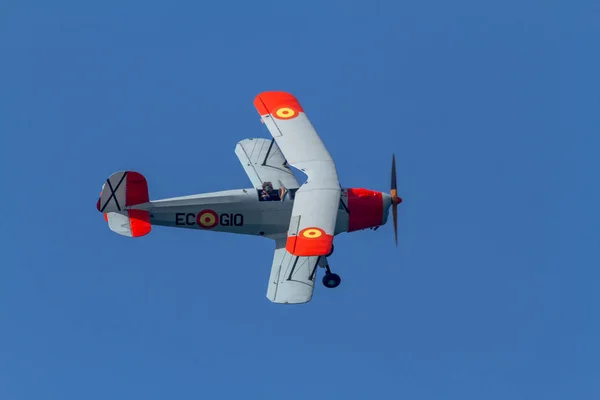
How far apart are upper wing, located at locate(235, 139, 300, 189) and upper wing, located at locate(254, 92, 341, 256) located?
2.98 feet

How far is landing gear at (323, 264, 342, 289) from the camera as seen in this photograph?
41.8 m

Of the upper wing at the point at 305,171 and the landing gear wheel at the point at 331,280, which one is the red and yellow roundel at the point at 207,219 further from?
the landing gear wheel at the point at 331,280

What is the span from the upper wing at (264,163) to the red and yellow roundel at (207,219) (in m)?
1.48

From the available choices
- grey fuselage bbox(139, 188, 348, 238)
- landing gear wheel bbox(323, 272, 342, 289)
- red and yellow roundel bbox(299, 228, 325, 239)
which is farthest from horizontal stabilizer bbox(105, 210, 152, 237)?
red and yellow roundel bbox(299, 228, 325, 239)

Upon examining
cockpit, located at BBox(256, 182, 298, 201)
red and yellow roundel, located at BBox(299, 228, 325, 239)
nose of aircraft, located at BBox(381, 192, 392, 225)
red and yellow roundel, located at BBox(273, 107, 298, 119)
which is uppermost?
red and yellow roundel, located at BBox(273, 107, 298, 119)

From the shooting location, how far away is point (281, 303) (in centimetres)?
3972

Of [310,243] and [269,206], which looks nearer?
[310,243]

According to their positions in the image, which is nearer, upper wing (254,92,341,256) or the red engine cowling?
upper wing (254,92,341,256)

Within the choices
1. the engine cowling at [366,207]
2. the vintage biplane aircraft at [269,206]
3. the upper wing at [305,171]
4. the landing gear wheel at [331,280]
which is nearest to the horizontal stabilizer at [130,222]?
the vintage biplane aircraft at [269,206]

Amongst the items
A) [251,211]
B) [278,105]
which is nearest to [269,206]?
[251,211]

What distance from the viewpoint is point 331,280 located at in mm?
41750

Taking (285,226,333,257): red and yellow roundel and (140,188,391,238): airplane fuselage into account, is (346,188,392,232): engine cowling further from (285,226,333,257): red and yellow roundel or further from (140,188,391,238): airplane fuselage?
(285,226,333,257): red and yellow roundel

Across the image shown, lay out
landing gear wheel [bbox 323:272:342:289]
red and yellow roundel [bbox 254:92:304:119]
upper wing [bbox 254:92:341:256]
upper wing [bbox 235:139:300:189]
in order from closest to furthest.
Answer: upper wing [bbox 254:92:341:256] → landing gear wheel [bbox 323:272:342:289] → upper wing [bbox 235:139:300:189] → red and yellow roundel [bbox 254:92:304:119]

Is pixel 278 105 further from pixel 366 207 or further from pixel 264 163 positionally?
pixel 366 207
